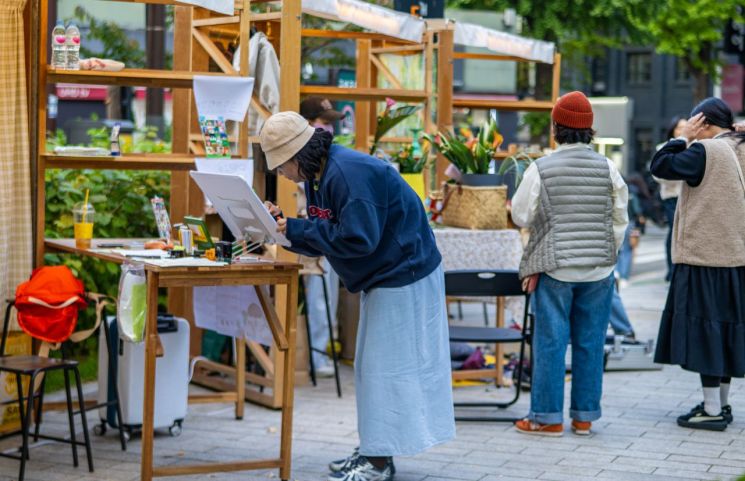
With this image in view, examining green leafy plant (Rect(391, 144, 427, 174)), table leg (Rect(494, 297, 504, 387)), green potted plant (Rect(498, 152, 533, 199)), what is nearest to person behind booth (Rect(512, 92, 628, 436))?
table leg (Rect(494, 297, 504, 387))

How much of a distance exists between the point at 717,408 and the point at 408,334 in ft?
8.43

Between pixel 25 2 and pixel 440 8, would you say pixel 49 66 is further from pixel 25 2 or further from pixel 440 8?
pixel 440 8

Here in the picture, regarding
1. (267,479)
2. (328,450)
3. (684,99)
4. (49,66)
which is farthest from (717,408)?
(684,99)

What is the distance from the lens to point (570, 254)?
686 cm

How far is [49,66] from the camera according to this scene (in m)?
7.00

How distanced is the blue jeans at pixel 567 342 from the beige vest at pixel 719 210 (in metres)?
0.63

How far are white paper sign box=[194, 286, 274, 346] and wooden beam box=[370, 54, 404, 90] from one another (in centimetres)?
376

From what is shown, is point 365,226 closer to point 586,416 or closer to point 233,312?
point 233,312

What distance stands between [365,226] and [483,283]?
7.19 feet


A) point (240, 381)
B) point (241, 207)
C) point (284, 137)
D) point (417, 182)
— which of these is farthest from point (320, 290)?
point (284, 137)

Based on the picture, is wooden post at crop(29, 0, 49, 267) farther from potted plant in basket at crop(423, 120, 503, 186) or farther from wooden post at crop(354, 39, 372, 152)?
wooden post at crop(354, 39, 372, 152)

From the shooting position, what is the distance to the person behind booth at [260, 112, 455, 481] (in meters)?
5.49

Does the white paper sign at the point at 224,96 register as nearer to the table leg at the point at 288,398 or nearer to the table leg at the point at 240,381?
the table leg at the point at 240,381

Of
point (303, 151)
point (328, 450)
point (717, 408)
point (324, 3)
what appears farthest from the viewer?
point (324, 3)
